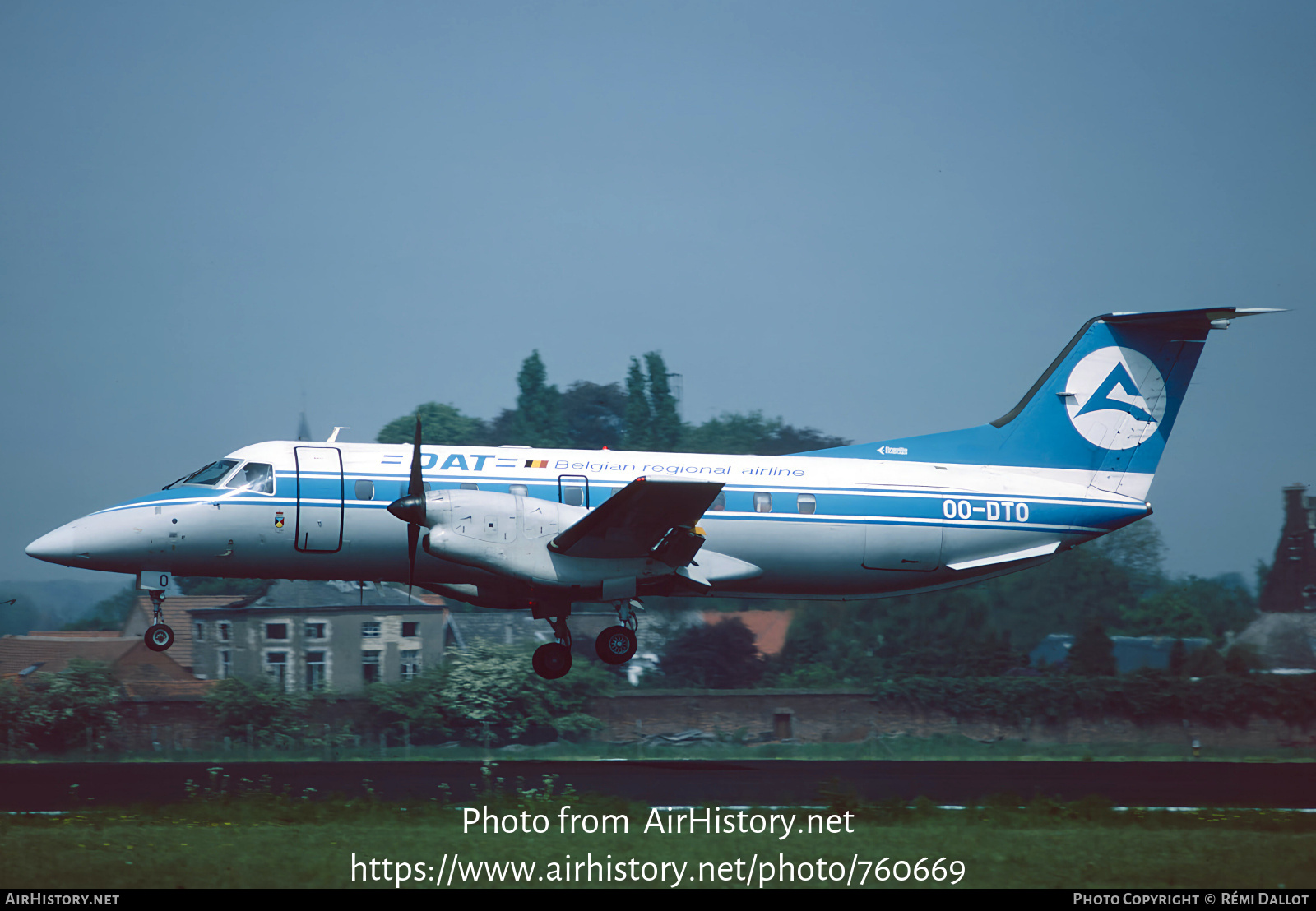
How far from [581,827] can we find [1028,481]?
9.80m

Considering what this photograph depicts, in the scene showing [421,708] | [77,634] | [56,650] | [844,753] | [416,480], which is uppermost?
[416,480]

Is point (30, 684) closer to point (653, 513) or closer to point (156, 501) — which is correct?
point (156, 501)

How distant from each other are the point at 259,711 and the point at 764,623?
41.3 feet

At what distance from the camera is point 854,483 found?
17.6 meters

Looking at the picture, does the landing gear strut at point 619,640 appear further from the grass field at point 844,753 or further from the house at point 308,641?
the house at point 308,641

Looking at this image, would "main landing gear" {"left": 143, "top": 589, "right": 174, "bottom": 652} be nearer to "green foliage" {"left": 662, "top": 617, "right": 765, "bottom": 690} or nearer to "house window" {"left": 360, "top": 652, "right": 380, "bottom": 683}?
"house window" {"left": 360, "top": 652, "right": 380, "bottom": 683}

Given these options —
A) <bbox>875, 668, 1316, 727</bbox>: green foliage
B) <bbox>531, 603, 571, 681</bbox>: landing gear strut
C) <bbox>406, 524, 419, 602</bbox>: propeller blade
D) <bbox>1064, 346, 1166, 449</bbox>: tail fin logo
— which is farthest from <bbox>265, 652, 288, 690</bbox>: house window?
<bbox>1064, 346, 1166, 449</bbox>: tail fin logo

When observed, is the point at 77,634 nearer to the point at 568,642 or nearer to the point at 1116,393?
the point at 568,642

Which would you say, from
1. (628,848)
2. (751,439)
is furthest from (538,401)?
(628,848)

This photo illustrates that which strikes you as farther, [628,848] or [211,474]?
[211,474]

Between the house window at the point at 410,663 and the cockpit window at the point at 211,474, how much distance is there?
13745 mm

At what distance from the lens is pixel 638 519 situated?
15.6 m

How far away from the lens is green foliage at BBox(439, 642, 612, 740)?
92.1ft
